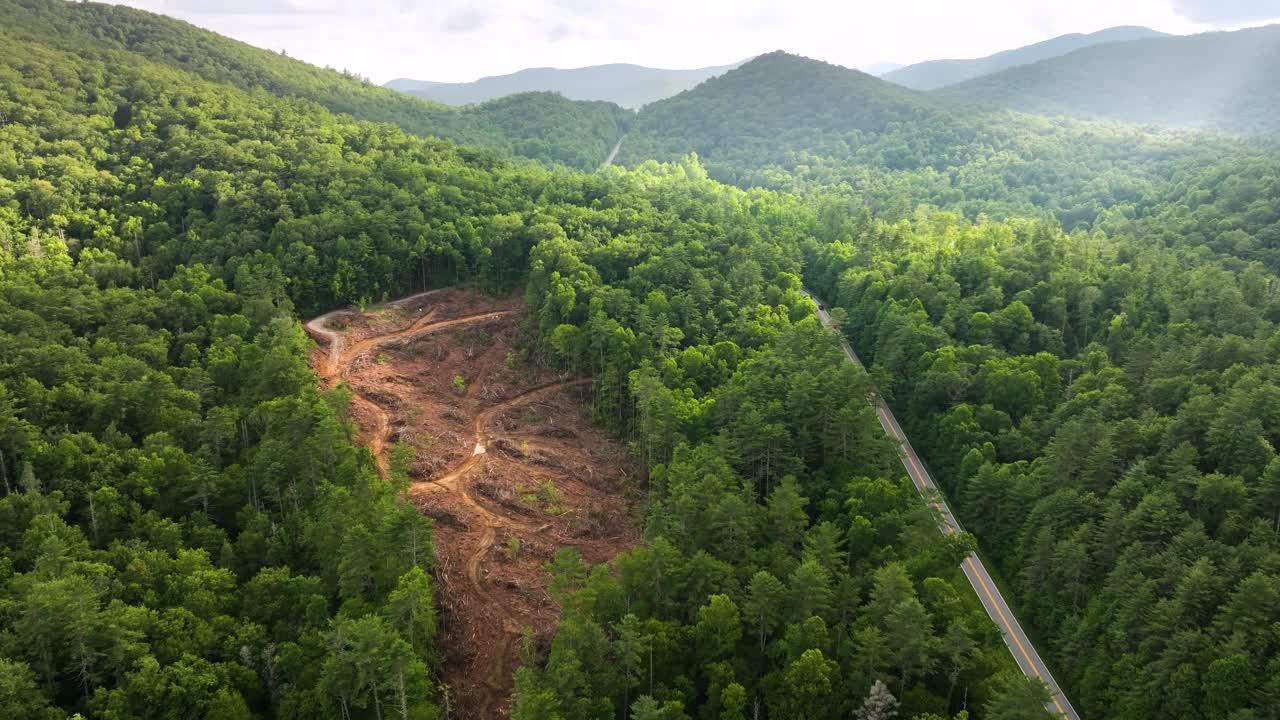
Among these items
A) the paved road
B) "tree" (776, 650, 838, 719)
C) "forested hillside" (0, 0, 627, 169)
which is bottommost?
the paved road

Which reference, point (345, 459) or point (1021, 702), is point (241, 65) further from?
point (1021, 702)

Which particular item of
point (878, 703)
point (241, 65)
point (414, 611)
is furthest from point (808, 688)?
point (241, 65)

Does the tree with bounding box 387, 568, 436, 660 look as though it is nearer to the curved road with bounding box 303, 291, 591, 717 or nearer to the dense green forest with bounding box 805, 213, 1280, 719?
the curved road with bounding box 303, 291, 591, 717

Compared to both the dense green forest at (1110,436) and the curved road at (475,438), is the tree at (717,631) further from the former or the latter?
the dense green forest at (1110,436)

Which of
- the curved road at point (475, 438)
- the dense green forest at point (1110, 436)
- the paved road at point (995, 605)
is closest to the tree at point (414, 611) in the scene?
the curved road at point (475, 438)

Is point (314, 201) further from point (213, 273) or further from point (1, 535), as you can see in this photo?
point (1, 535)

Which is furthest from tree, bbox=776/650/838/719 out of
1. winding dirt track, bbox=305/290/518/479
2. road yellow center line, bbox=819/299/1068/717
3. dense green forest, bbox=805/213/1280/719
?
winding dirt track, bbox=305/290/518/479
